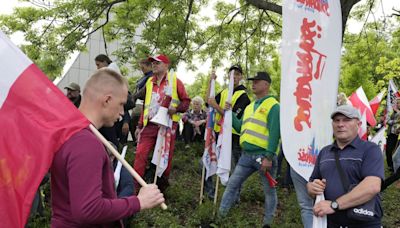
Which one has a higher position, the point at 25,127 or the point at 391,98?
the point at 391,98

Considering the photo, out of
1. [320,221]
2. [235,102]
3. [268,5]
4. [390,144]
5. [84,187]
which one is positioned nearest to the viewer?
[84,187]

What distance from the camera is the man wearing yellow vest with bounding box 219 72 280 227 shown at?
18.4 feet

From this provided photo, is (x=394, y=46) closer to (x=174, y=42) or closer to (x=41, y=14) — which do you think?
(x=174, y=42)

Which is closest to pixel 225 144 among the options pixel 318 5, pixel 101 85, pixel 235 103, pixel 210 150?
pixel 210 150

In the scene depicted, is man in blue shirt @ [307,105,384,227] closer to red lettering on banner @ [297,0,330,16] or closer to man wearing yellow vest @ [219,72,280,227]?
red lettering on banner @ [297,0,330,16]

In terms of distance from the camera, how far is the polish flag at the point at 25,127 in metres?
2.28

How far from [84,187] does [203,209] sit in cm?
419

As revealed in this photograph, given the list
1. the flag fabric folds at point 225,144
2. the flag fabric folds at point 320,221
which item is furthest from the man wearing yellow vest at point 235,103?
the flag fabric folds at point 320,221

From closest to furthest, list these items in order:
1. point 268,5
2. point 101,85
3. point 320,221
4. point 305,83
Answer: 1. point 101,85
2. point 320,221
3. point 305,83
4. point 268,5

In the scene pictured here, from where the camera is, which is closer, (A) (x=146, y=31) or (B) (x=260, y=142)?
(B) (x=260, y=142)

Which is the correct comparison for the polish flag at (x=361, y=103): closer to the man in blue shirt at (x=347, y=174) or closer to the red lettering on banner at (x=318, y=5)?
the red lettering on banner at (x=318, y=5)

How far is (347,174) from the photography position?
139 inches

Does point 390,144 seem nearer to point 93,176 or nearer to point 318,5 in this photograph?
point 318,5

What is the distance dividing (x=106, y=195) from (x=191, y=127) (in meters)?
9.14
